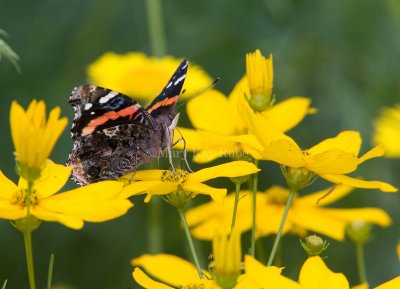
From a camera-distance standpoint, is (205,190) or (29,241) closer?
(29,241)

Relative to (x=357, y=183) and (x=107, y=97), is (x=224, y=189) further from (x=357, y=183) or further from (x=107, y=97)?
(x=107, y=97)

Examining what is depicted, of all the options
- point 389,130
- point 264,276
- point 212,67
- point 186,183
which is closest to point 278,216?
point 186,183

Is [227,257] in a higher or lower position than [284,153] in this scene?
lower

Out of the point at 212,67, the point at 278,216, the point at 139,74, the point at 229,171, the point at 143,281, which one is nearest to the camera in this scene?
the point at 143,281

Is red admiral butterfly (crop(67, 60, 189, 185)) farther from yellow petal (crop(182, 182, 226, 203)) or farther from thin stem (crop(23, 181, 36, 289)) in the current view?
thin stem (crop(23, 181, 36, 289))

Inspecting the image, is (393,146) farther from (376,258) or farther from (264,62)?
(264,62)

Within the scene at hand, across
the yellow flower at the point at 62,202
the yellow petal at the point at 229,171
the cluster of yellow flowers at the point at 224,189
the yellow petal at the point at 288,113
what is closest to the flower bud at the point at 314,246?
the cluster of yellow flowers at the point at 224,189

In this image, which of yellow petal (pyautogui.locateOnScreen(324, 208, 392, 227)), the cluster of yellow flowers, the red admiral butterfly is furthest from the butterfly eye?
yellow petal (pyautogui.locateOnScreen(324, 208, 392, 227))

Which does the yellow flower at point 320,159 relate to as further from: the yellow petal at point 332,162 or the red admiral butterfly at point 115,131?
the red admiral butterfly at point 115,131
